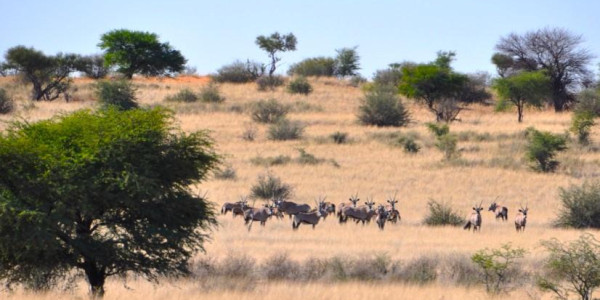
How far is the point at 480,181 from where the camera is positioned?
4150 cm

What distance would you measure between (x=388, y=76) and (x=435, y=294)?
245ft

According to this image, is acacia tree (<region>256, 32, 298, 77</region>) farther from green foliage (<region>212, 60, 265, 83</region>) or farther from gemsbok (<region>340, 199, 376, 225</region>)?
gemsbok (<region>340, 199, 376, 225</region>)

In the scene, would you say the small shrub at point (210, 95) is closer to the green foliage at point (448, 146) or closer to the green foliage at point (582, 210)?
the green foliage at point (448, 146)

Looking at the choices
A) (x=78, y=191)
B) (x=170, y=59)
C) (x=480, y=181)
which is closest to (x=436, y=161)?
(x=480, y=181)

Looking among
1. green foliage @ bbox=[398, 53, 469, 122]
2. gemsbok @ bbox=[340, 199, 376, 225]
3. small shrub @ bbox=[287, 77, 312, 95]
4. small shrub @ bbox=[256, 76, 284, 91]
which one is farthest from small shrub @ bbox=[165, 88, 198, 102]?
gemsbok @ bbox=[340, 199, 376, 225]

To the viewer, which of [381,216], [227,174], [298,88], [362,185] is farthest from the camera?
[298,88]

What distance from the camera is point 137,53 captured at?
77750mm

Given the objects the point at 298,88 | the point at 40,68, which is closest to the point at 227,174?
the point at 298,88

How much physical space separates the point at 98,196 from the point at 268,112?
45.3 metres

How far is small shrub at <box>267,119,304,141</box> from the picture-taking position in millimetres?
53906

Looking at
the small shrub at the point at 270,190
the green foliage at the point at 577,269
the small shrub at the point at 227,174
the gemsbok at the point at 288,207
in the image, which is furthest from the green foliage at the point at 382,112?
the green foliage at the point at 577,269

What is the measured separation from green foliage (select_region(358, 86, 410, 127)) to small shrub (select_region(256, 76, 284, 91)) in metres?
16.4

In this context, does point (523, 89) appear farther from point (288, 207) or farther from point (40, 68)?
point (288, 207)

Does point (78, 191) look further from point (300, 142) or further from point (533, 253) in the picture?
point (300, 142)
